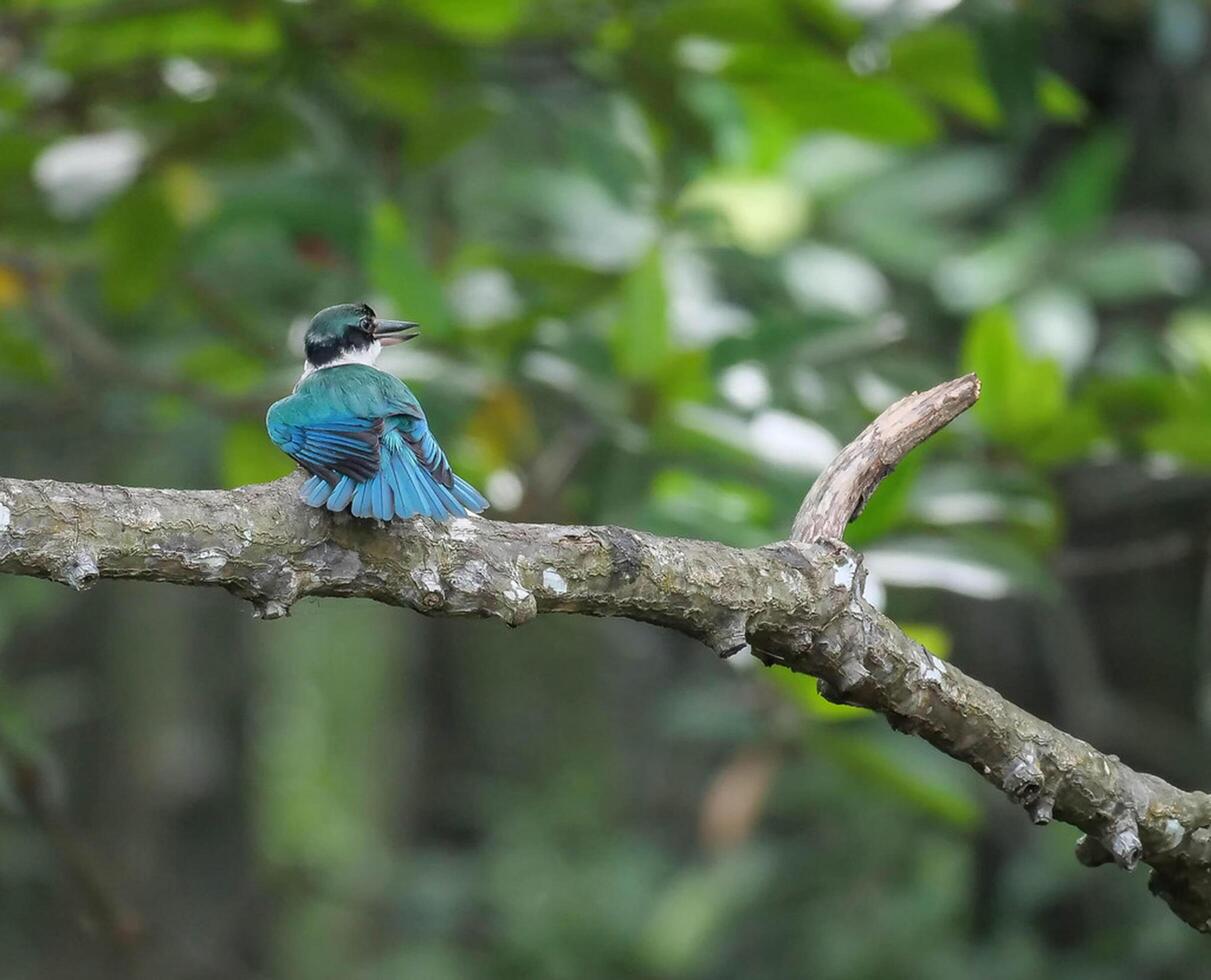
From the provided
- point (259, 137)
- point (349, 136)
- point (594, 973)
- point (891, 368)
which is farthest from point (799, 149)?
point (594, 973)

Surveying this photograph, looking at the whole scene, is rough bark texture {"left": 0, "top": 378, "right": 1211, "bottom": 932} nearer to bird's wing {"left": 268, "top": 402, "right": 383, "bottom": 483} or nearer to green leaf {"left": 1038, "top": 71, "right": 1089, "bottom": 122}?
bird's wing {"left": 268, "top": 402, "right": 383, "bottom": 483}

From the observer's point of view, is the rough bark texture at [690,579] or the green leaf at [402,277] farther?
the green leaf at [402,277]

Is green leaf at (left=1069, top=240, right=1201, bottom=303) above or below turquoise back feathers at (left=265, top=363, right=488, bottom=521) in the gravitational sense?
above

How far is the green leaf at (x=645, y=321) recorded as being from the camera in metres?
2.85

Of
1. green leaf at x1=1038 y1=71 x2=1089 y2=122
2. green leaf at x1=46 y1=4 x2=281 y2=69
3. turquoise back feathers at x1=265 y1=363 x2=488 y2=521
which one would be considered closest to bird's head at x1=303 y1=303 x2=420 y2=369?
turquoise back feathers at x1=265 y1=363 x2=488 y2=521

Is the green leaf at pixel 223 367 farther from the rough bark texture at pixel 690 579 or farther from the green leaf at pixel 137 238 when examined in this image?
the rough bark texture at pixel 690 579

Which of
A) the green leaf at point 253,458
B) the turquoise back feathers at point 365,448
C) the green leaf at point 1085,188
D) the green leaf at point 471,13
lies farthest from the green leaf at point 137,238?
the green leaf at point 1085,188

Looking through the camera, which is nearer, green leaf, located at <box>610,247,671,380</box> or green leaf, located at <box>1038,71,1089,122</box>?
green leaf, located at <box>610,247,671,380</box>

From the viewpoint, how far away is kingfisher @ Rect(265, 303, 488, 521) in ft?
5.21

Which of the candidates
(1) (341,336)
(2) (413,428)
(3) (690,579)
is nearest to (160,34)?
(1) (341,336)

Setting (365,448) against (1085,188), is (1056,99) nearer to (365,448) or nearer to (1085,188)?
(1085,188)

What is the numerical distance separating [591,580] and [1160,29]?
2106 mm

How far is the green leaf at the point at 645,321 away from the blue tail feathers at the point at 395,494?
3.65 ft

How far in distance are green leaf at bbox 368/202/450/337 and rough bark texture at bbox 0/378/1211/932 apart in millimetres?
1227
